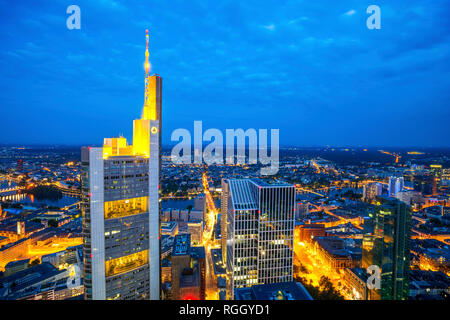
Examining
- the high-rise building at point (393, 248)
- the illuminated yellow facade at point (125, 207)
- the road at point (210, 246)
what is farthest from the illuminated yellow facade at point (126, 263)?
the high-rise building at point (393, 248)

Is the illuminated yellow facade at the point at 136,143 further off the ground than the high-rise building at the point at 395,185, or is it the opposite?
the illuminated yellow facade at the point at 136,143

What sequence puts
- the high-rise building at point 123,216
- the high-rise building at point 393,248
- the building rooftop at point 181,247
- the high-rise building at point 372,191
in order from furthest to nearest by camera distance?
the high-rise building at point 372,191, the building rooftop at point 181,247, the high-rise building at point 393,248, the high-rise building at point 123,216

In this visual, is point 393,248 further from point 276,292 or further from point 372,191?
point 372,191

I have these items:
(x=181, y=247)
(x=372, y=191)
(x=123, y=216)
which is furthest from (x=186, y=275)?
(x=372, y=191)

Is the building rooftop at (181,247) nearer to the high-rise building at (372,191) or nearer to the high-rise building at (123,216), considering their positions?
the high-rise building at (123,216)

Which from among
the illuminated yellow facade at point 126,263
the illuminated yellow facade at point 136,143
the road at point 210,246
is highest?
the illuminated yellow facade at point 136,143

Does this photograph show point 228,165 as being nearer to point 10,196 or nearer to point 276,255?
point 10,196

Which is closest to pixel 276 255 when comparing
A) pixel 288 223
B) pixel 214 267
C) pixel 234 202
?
pixel 288 223
